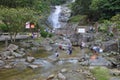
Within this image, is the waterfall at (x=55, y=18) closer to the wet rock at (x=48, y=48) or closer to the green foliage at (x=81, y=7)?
the green foliage at (x=81, y=7)

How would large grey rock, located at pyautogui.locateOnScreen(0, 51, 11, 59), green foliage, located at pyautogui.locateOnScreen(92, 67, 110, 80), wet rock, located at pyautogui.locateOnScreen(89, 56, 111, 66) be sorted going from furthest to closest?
1. large grey rock, located at pyautogui.locateOnScreen(0, 51, 11, 59)
2. wet rock, located at pyautogui.locateOnScreen(89, 56, 111, 66)
3. green foliage, located at pyautogui.locateOnScreen(92, 67, 110, 80)

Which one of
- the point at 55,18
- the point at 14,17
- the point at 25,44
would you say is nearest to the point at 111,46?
the point at 25,44

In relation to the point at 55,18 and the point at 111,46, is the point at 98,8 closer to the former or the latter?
the point at 55,18

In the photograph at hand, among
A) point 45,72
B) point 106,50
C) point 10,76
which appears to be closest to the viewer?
point 10,76

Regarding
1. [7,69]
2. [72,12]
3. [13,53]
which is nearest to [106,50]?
[13,53]

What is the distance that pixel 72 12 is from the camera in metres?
87.6

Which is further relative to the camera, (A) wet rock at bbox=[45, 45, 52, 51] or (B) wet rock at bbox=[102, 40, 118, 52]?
(A) wet rock at bbox=[45, 45, 52, 51]

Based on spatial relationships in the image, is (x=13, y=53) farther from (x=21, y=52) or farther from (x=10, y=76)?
(x=10, y=76)

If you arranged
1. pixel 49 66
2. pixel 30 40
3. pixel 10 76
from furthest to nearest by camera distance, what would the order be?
pixel 30 40 → pixel 49 66 → pixel 10 76

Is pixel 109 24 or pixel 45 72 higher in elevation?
pixel 109 24

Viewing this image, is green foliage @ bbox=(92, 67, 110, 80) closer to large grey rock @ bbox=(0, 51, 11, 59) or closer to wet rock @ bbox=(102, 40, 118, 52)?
large grey rock @ bbox=(0, 51, 11, 59)

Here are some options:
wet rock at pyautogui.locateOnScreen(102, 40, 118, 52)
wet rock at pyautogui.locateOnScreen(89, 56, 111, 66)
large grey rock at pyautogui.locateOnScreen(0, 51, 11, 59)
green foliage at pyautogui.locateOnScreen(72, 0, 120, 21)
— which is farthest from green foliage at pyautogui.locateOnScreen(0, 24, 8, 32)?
wet rock at pyautogui.locateOnScreen(89, 56, 111, 66)

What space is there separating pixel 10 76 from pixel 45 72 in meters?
4.27

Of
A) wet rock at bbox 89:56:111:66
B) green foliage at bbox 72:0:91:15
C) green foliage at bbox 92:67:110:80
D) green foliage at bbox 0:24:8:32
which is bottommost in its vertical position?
wet rock at bbox 89:56:111:66
